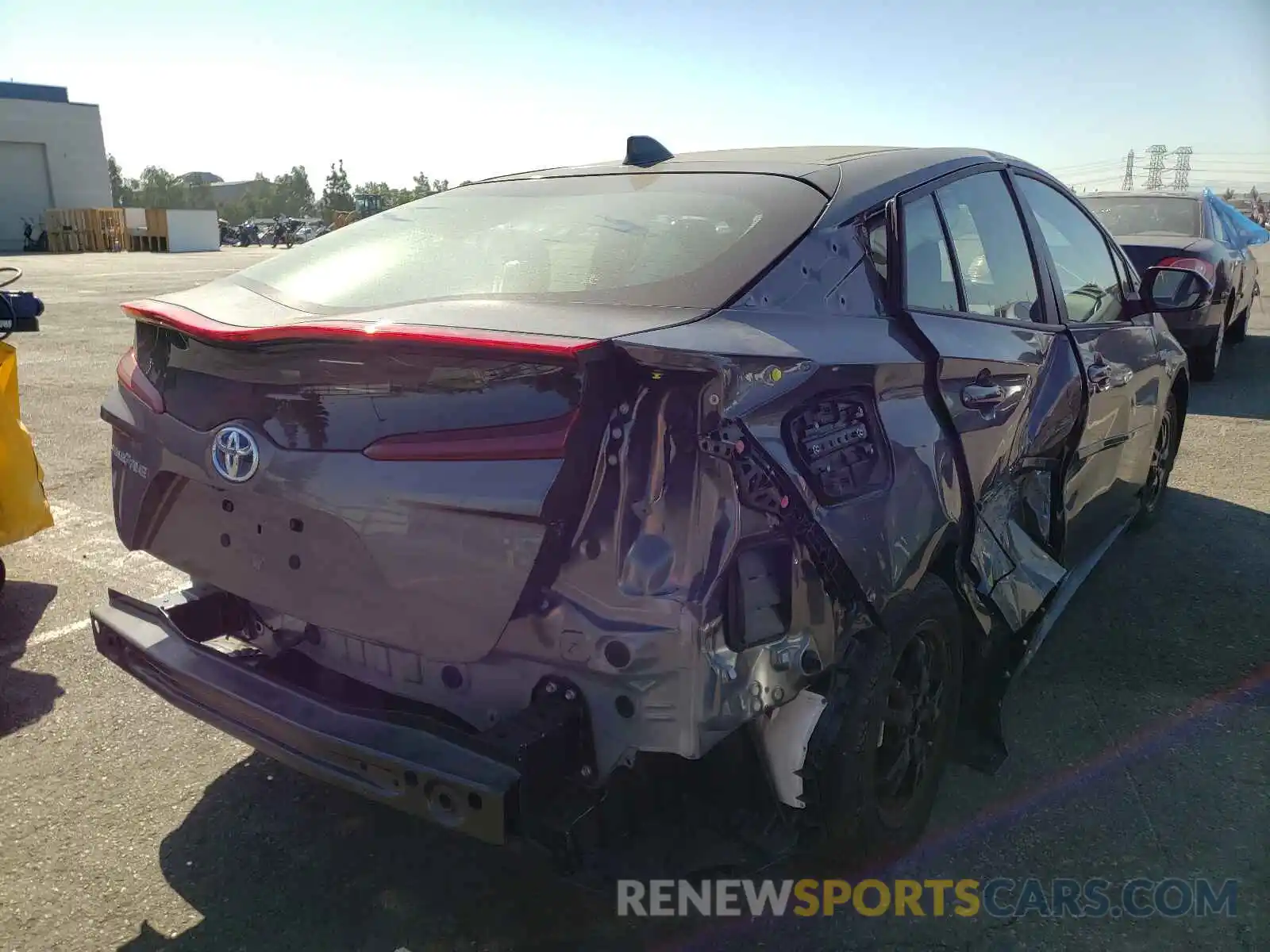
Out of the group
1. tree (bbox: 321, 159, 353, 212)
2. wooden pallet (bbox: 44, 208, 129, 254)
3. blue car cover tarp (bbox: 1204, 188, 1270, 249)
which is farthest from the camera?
tree (bbox: 321, 159, 353, 212)

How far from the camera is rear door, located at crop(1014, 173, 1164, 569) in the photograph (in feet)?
11.5

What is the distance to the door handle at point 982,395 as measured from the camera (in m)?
2.61

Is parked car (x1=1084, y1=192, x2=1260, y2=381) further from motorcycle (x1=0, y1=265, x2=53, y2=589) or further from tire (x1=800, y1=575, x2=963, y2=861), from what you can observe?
motorcycle (x1=0, y1=265, x2=53, y2=589)

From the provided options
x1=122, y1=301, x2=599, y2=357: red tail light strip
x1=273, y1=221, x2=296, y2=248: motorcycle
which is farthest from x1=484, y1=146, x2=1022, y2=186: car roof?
x1=273, y1=221, x2=296, y2=248: motorcycle

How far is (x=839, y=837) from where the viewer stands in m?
2.29

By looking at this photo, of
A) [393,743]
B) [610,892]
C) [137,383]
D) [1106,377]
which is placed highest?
[137,383]

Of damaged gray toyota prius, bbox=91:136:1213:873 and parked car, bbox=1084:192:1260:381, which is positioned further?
parked car, bbox=1084:192:1260:381

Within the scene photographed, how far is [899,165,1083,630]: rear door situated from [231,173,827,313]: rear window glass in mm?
488

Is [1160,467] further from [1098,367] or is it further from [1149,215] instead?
[1149,215]

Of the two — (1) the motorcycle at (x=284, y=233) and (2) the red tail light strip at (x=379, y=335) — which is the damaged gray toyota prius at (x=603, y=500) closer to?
(2) the red tail light strip at (x=379, y=335)

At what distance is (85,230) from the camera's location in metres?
40.5

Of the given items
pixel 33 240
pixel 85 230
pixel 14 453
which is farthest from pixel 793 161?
pixel 33 240

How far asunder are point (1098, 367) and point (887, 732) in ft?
6.01

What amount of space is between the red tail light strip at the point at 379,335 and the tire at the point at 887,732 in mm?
992
